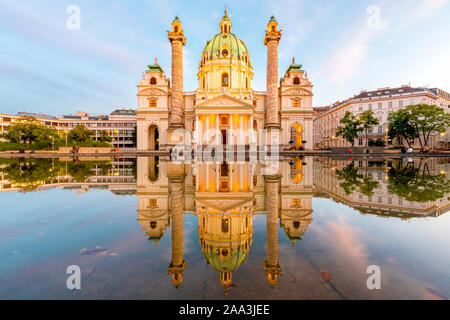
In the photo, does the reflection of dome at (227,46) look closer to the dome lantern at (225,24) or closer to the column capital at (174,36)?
the dome lantern at (225,24)

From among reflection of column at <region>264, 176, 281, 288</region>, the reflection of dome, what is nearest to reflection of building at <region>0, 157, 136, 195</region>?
reflection of column at <region>264, 176, 281, 288</region>

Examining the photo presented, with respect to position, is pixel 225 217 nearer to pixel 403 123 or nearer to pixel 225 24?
pixel 403 123

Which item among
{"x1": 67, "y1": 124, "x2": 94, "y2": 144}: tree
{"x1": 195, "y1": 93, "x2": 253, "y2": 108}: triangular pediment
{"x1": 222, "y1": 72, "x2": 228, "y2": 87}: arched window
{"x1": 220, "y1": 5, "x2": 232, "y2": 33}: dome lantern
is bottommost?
{"x1": 67, "y1": 124, "x2": 94, "y2": 144}: tree

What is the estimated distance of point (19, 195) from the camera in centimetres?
672

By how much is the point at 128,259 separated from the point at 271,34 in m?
48.3

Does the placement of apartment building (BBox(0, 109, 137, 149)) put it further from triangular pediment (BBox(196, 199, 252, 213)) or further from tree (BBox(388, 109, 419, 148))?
triangular pediment (BBox(196, 199, 252, 213))

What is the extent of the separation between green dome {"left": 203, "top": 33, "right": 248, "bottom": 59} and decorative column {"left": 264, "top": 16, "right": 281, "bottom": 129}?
11.6 metres

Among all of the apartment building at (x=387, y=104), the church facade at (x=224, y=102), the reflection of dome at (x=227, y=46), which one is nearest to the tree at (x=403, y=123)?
the apartment building at (x=387, y=104)

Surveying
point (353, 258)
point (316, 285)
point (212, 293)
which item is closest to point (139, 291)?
point (212, 293)

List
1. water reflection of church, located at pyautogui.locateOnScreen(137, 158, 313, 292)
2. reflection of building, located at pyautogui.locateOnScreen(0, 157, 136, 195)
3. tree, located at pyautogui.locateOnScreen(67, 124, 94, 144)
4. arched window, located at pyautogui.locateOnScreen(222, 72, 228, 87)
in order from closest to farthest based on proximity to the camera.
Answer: water reflection of church, located at pyautogui.locateOnScreen(137, 158, 313, 292), reflection of building, located at pyautogui.locateOnScreen(0, 157, 136, 195), arched window, located at pyautogui.locateOnScreen(222, 72, 228, 87), tree, located at pyautogui.locateOnScreen(67, 124, 94, 144)

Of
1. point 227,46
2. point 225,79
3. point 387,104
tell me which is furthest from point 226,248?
point 387,104

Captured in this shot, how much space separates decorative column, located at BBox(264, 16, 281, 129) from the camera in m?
42.7

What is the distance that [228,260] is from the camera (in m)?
2.65

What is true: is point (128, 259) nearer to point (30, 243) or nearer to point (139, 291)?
point (139, 291)
